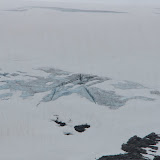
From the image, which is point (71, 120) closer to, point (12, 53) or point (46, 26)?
point (12, 53)

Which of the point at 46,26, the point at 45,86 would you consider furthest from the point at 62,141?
the point at 46,26

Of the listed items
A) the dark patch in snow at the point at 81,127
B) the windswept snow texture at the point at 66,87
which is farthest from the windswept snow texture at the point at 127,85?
the dark patch in snow at the point at 81,127

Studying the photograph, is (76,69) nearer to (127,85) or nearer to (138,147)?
(127,85)

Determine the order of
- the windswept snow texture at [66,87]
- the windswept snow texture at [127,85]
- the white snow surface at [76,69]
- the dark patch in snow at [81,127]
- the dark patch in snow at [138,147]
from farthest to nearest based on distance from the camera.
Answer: the windswept snow texture at [127,85] < the windswept snow texture at [66,87] < the dark patch in snow at [81,127] < the white snow surface at [76,69] < the dark patch in snow at [138,147]

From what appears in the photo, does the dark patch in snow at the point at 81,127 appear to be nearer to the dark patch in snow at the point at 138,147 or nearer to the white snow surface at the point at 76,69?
the white snow surface at the point at 76,69

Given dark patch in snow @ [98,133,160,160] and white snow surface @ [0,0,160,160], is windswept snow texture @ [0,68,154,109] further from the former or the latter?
dark patch in snow @ [98,133,160,160]
